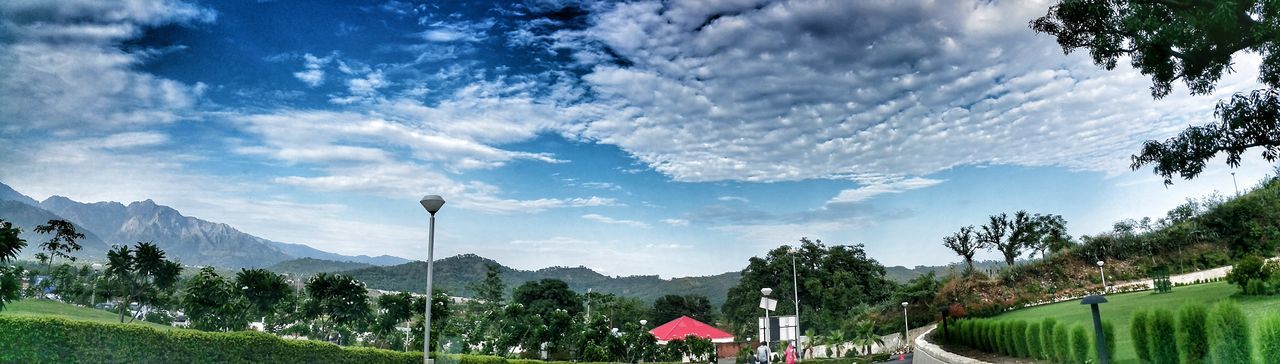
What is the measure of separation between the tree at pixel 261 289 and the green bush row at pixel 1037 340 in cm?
2483

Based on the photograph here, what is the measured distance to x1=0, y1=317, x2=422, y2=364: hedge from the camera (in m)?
12.4

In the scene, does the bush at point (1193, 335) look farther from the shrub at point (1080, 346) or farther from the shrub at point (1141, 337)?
the shrub at point (1080, 346)

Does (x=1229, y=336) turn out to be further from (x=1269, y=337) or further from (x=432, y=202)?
(x=432, y=202)

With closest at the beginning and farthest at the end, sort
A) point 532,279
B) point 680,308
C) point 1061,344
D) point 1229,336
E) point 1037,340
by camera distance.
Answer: point 1229,336
point 1061,344
point 1037,340
point 680,308
point 532,279

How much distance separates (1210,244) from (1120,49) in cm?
2063

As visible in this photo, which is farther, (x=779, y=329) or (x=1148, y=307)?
(x=779, y=329)

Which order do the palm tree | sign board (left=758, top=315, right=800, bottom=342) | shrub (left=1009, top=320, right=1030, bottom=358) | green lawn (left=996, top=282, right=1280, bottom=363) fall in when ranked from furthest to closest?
the palm tree → sign board (left=758, top=315, right=800, bottom=342) → shrub (left=1009, top=320, right=1030, bottom=358) → green lawn (left=996, top=282, right=1280, bottom=363)

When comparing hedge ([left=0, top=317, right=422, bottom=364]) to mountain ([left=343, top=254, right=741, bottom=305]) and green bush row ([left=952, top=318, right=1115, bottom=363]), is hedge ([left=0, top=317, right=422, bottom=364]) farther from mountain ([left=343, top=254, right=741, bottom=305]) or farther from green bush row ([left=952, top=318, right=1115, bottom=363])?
mountain ([left=343, top=254, right=741, bottom=305])

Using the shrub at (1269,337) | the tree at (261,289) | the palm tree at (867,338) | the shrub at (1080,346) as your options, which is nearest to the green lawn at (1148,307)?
the shrub at (1080,346)

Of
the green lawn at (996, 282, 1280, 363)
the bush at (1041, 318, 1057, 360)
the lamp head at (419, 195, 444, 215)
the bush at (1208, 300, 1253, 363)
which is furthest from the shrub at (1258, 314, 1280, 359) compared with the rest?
the lamp head at (419, 195, 444, 215)

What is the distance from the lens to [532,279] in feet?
352

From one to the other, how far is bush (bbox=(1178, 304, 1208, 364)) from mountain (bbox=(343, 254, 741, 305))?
3719 inches

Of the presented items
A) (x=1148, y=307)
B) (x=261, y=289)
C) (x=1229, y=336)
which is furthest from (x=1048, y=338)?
(x=261, y=289)

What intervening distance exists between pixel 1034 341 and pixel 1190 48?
6452 millimetres
